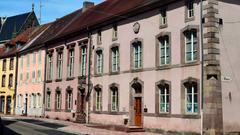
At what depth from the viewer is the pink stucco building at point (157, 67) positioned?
73.5 ft

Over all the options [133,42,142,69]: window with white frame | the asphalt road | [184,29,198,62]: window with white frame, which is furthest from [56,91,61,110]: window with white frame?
[184,29,198,62]: window with white frame

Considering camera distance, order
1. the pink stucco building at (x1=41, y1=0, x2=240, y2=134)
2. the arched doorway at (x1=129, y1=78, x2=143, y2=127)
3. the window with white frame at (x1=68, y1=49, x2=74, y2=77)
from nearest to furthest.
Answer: the pink stucco building at (x1=41, y1=0, x2=240, y2=134) < the arched doorway at (x1=129, y1=78, x2=143, y2=127) < the window with white frame at (x1=68, y1=49, x2=74, y2=77)

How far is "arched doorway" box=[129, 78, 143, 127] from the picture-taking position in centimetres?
2791

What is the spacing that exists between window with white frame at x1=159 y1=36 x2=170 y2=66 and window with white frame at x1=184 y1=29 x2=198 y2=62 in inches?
71.2

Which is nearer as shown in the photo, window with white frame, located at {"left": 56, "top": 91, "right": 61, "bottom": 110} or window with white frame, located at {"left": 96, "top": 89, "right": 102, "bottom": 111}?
window with white frame, located at {"left": 96, "top": 89, "right": 102, "bottom": 111}

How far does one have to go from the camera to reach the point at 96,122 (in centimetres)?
3312

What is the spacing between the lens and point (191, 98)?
23.3 meters

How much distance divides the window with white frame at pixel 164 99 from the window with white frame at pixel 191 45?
270 centimetres

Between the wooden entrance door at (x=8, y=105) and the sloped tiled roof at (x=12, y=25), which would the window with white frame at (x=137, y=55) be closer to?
the wooden entrance door at (x=8, y=105)

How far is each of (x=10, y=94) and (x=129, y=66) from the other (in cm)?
3083

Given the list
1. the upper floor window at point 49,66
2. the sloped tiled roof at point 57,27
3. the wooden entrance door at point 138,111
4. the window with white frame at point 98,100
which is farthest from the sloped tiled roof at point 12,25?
the wooden entrance door at point 138,111

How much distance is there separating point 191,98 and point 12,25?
55467 millimetres

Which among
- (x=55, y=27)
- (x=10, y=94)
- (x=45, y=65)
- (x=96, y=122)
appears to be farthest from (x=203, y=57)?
(x=10, y=94)

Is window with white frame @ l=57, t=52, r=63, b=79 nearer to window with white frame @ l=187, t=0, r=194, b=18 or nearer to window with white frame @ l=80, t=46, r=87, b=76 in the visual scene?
window with white frame @ l=80, t=46, r=87, b=76
